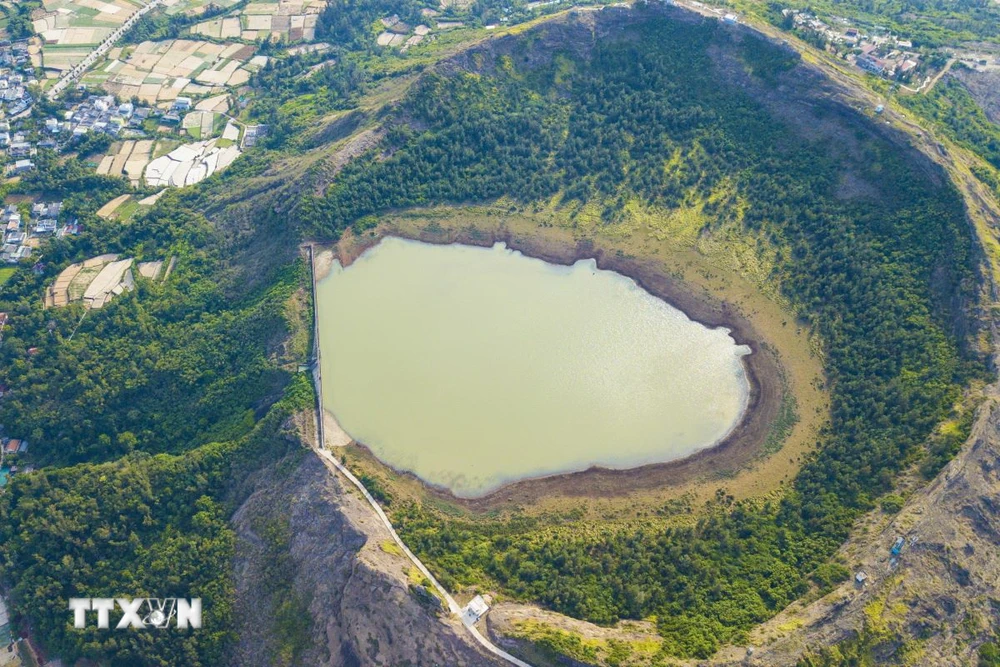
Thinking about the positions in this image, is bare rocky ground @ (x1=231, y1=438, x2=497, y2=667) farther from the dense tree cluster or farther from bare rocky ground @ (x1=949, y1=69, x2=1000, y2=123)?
bare rocky ground @ (x1=949, y1=69, x2=1000, y2=123)

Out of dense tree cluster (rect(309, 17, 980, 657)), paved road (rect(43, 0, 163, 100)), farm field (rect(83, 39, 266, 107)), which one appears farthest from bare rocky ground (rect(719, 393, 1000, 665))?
paved road (rect(43, 0, 163, 100))

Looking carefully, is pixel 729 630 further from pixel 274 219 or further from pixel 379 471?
pixel 274 219

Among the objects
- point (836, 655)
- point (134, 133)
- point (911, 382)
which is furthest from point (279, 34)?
point (836, 655)

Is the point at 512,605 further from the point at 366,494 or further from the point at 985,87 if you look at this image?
the point at 985,87

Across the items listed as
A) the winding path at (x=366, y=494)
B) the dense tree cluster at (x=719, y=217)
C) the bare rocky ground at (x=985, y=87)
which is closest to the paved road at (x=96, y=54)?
the dense tree cluster at (x=719, y=217)

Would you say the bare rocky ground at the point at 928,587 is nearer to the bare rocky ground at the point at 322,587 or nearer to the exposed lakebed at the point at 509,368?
the exposed lakebed at the point at 509,368
